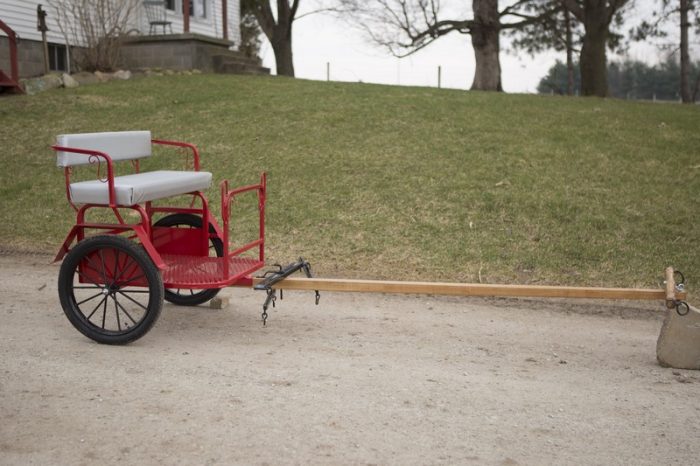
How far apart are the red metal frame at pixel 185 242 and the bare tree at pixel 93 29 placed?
14666 millimetres

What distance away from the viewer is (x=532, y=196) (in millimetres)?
10188

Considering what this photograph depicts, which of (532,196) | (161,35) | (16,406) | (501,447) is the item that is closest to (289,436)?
(501,447)

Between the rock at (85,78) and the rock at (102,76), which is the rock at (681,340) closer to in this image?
the rock at (85,78)

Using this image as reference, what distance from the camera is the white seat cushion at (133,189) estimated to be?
214 inches

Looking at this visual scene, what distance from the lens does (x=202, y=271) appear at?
5832 mm

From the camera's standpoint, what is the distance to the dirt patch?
159 inches

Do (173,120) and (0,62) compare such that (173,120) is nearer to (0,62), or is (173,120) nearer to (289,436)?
(0,62)

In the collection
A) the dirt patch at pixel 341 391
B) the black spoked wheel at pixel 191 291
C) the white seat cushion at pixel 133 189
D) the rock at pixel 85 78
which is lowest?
the dirt patch at pixel 341 391

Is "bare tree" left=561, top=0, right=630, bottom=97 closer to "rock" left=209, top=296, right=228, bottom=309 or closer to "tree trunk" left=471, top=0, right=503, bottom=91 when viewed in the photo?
"tree trunk" left=471, top=0, right=503, bottom=91

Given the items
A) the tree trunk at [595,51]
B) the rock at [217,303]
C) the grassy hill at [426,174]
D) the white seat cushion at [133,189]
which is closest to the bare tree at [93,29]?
the grassy hill at [426,174]

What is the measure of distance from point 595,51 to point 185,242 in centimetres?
1887

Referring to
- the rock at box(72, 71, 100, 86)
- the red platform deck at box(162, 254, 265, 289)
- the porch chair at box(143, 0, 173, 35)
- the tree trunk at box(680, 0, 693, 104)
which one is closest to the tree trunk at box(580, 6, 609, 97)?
the tree trunk at box(680, 0, 693, 104)

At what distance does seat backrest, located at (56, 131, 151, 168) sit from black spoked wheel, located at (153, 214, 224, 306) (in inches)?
23.7

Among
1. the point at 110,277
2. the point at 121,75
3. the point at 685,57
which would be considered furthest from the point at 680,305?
the point at 685,57
